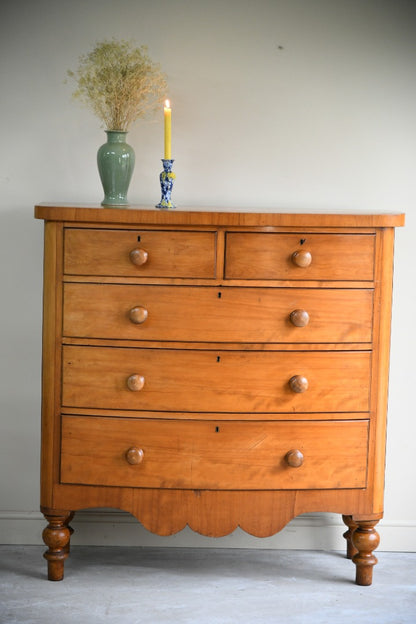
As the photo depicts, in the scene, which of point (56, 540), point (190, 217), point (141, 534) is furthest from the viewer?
point (141, 534)

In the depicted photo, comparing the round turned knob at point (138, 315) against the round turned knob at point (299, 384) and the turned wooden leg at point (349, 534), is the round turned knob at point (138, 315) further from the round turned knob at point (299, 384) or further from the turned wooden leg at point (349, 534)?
the turned wooden leg at point (349, 534)

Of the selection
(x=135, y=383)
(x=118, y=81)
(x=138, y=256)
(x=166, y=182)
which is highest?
(x=118, y=81)

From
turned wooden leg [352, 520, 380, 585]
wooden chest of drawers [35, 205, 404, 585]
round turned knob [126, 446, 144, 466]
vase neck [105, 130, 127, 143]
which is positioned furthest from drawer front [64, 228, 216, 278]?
turned wooden leg [352, 520, 380, 585]

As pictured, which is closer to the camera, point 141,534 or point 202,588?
point 202,588

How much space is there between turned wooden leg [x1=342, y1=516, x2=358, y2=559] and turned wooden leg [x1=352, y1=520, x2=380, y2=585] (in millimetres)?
118

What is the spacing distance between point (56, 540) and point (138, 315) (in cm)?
79

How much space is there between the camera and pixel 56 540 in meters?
2.62

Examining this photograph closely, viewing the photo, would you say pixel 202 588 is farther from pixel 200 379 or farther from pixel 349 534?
pixel 200 379

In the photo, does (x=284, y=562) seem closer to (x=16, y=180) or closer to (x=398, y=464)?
(x=398, y=464)

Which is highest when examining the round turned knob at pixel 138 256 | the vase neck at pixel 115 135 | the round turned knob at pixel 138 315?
the vase neck at pixel 115 135

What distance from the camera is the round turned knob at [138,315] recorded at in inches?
96.3

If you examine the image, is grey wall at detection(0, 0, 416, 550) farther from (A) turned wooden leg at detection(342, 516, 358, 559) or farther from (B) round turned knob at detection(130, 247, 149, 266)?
(B) round turned knob at detection(130, 247, 149, 266)

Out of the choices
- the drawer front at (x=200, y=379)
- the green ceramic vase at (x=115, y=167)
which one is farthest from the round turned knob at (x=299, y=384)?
the green ceramic vase at (x=115, y=167)

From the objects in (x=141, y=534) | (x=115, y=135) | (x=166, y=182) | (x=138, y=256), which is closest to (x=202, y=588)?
(x=141, y=534)
